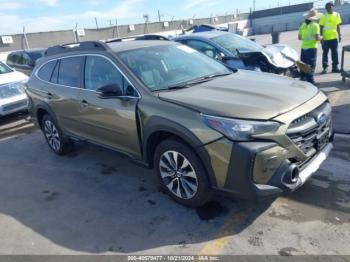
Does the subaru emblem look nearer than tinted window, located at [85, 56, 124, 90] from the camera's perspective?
Yes

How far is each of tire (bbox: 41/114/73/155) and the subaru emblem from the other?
150 inches

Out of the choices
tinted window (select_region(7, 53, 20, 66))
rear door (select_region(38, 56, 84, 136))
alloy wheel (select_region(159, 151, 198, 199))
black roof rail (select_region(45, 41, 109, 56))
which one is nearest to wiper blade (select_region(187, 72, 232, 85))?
alloy wheel (select_region(159, 151, 198, 199))

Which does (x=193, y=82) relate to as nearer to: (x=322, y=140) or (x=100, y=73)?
(x=100, y=73)

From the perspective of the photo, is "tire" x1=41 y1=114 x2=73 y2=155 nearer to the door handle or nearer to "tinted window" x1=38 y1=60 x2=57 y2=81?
"tinted window" x1=38 y1=60 x2=57 y2=81

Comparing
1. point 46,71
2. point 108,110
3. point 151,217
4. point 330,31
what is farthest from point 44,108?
point 330,31

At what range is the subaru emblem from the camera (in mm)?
3468

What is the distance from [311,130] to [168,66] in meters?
1.86

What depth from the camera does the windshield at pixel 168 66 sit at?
160 inches

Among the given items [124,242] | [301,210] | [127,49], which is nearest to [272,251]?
[301,210]

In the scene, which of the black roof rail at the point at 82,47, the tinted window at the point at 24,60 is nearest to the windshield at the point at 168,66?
the black roof rail at the point at 82,47

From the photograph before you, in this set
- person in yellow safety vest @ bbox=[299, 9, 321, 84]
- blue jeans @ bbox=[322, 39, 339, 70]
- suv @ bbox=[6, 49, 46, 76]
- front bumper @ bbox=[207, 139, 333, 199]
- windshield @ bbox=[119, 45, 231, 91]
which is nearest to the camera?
front bumper @ bbox=[207, 139, 333, 199]

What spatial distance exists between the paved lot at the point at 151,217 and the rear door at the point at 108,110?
61 centimetres

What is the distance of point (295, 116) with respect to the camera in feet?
10.6

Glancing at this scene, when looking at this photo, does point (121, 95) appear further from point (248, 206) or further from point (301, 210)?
point (301, 210)
